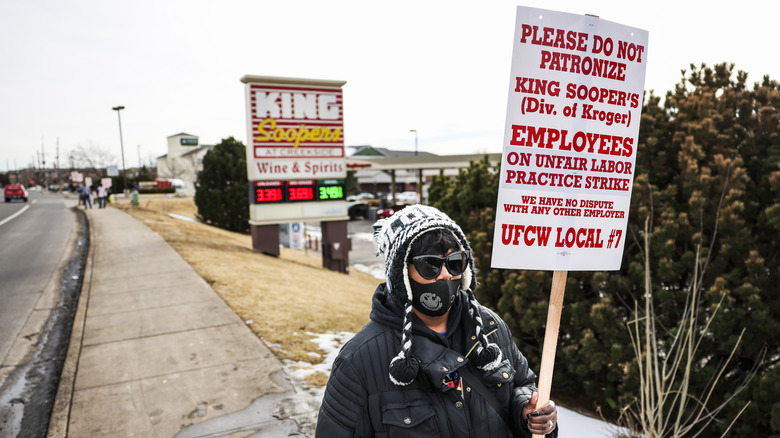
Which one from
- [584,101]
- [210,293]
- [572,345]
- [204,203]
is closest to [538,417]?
[584,101]

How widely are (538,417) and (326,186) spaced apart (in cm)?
1409

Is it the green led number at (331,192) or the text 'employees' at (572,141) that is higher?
the text 'employees' at (572,141)

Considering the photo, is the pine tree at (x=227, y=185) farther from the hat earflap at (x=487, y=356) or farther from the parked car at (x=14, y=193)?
the parked car at (x=14, y=193)

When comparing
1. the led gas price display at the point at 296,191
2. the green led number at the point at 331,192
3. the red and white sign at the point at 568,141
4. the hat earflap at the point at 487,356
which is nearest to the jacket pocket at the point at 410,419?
the hat earflap at the point at 487,356

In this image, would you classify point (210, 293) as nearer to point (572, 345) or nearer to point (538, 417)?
point (572, 345)

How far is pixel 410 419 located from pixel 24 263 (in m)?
14.2

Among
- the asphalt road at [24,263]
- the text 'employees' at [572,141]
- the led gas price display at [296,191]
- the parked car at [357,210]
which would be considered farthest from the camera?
the parked car at [357,210]

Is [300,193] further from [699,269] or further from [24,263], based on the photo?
[699,269]

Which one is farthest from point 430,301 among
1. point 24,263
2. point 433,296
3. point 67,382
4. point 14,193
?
point 14,193

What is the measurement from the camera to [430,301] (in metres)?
2.03

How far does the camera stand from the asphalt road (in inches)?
316

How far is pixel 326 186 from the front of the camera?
51.5 ft

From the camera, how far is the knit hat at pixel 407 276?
1.85 metres

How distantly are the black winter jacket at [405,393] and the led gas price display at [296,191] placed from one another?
525 inches
